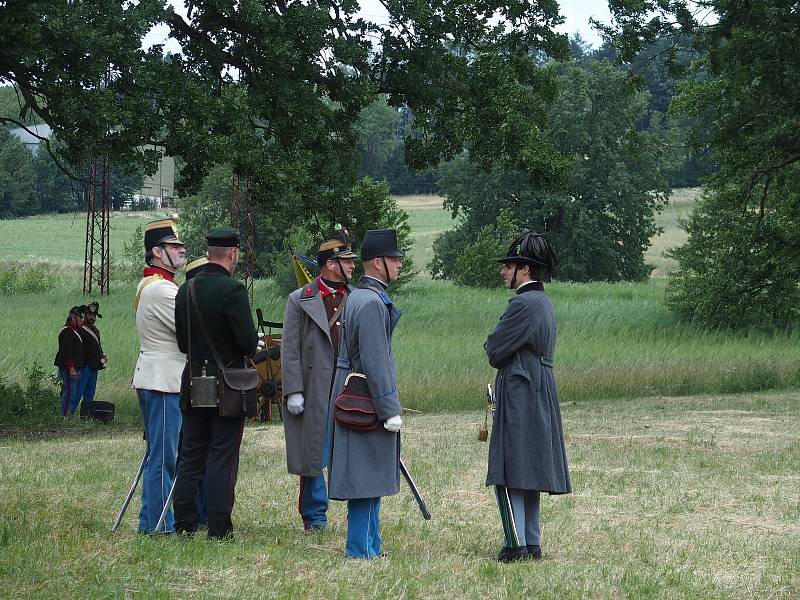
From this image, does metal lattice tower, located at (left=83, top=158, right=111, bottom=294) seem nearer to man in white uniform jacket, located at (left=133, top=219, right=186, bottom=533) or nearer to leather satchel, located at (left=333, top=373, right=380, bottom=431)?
man in white uniform jacket, located at (left=133, top=219, right=186, bottom=533)

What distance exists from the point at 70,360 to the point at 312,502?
11.6 m

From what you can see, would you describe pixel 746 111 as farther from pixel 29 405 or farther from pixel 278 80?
pixel 29 405

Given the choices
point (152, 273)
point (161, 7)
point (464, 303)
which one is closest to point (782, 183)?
point (161, 7)

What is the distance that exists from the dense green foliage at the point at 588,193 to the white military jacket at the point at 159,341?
61.3 meters

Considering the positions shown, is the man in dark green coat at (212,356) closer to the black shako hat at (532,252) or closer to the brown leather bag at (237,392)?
the brown leather bag at (237,392)

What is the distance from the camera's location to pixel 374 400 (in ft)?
24.3

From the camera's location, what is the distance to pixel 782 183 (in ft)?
78.4

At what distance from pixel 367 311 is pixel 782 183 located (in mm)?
18189

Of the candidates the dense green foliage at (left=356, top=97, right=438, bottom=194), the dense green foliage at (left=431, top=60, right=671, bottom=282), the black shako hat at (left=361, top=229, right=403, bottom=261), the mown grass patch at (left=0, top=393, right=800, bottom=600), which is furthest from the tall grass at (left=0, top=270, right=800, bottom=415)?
the dense green foliage at (left=356, top=97, right=438, bottom=194)

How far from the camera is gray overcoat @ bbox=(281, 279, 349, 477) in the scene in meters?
8.70

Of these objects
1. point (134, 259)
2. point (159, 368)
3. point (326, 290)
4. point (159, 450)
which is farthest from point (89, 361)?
point (134, 259)

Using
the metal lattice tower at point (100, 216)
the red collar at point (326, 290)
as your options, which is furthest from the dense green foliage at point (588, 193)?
the red collar at point (326, 290)

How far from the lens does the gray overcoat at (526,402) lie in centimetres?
772

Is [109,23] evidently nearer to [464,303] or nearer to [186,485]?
[186,485]
